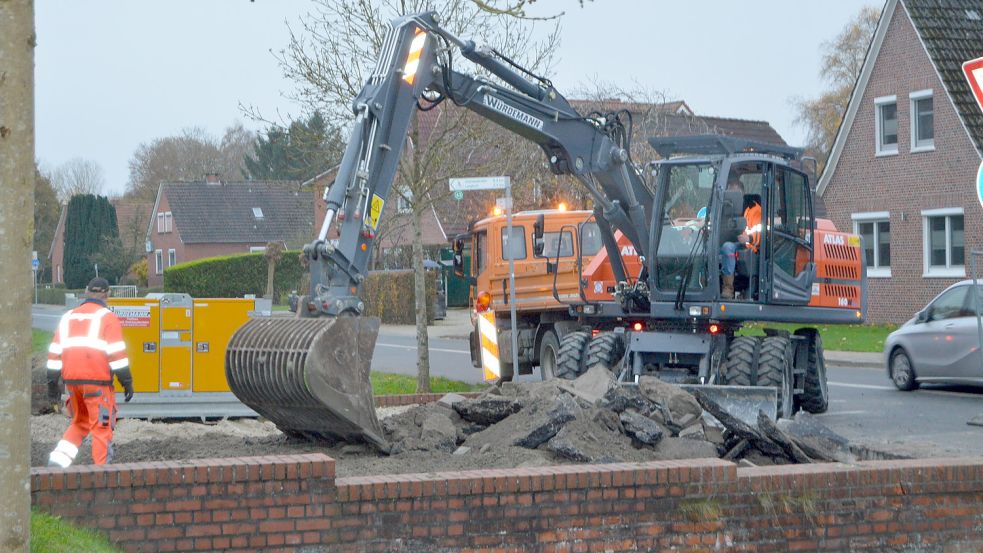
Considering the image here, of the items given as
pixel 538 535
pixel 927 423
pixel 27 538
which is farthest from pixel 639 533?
pixel 927 423

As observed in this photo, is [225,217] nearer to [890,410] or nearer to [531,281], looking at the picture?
[531,281]

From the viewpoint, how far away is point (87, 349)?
959 centimetres

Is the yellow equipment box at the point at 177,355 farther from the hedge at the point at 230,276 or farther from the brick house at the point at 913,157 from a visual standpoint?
the hedge at the point at 230,276

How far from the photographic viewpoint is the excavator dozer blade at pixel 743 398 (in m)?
12.5

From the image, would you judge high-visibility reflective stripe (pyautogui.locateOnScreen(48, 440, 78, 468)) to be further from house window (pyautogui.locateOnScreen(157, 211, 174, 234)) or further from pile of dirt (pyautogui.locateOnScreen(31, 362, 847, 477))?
house window (pyautogui.locateOnScreen(157, 211, 174, 234))

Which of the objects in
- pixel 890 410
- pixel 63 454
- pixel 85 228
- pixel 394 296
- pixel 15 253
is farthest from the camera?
pixel 85 228

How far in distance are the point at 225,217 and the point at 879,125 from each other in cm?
5031

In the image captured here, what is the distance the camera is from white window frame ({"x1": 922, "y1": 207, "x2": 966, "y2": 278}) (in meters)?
32.2

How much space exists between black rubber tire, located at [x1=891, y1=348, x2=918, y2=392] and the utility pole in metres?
16.4

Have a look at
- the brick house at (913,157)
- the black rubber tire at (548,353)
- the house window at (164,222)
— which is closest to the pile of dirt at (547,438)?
the black rubber tire at (548,353)

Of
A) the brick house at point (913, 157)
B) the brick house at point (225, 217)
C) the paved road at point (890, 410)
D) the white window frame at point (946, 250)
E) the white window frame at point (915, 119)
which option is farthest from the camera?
the brick house at point (225, 217)

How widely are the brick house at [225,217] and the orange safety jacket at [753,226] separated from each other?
202 ft

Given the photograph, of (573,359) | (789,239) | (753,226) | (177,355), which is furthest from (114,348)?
(789,239)

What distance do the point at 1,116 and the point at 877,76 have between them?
33.1 metres
